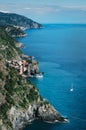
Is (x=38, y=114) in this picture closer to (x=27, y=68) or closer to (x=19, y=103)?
(x=19, y=103)

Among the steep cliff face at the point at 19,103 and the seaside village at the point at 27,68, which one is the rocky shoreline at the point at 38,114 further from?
the seaside village at the point at 27,68

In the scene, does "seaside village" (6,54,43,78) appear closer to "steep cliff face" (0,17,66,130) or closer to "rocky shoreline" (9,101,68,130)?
"steep cliff face" (0,17,66,130)

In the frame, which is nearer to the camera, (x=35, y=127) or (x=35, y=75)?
(x=35, y=127)

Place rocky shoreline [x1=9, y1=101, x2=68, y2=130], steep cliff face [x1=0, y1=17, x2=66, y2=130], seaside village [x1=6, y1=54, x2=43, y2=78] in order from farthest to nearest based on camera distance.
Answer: seaside village [x1=6, y1=54, x2=43, y2=78] < rocky shoreline [x1=9, y1=101, x2=68, y2=130] < steep cliff face [x1=0, y1=17, x2=66, y2=130]

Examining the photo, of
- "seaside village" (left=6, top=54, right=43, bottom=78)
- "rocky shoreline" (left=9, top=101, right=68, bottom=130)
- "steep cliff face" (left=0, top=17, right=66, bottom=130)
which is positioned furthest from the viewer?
"seaside village" (left=6, top=54, right=43, bottom=78)

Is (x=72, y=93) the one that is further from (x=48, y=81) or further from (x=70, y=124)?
(x=70, y=124)

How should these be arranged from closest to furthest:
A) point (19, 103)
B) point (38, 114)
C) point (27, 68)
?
point (19, 103), point (38, 114), point (27, 68)

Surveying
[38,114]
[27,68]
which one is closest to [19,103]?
[38,114]

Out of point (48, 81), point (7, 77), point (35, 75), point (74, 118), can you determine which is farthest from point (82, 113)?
point (35, 75)

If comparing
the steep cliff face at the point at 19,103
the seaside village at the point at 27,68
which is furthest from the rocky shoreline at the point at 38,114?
the seaside village at the point at 27,68

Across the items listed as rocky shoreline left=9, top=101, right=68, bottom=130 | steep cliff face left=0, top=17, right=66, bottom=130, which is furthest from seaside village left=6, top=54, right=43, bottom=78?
rocky shoreline left=9, top=101, right=68, bottom=130

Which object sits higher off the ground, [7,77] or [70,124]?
[7,77]
